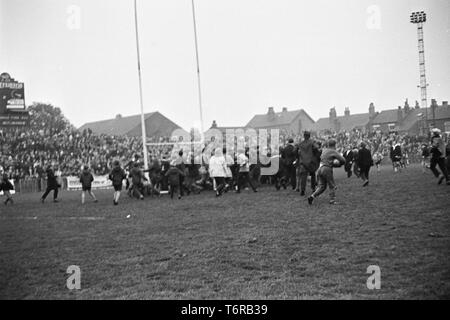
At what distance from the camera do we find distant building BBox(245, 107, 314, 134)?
77.2 meters

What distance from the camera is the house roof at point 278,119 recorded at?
78438mm

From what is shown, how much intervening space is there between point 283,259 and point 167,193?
13.2 m

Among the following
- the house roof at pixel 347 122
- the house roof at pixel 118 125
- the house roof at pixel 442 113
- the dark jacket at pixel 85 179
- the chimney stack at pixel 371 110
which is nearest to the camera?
the dark jacket at pixel 85 179

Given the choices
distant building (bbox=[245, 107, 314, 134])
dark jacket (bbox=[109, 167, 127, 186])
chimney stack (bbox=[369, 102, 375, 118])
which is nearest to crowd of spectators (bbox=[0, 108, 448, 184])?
dark jacket (bbox=[109, 167, 127, 186])

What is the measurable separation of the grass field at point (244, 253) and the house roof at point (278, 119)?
224 feet

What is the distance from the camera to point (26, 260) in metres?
6.84

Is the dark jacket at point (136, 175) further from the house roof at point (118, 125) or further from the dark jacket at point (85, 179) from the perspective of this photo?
the house roof at point (118, 125)

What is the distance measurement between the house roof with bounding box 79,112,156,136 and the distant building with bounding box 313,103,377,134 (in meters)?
33.8

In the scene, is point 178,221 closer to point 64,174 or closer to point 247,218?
point 247,218

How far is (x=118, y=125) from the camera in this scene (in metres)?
76.8

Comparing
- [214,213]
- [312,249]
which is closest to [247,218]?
[214,213]

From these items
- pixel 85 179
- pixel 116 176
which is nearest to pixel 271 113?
pixel 85 179

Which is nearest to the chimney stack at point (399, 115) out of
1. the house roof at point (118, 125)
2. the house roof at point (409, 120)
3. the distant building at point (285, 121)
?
the house roof at point (409, 120)

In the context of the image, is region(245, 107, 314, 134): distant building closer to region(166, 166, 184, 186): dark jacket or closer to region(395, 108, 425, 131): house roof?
region(395, 108, 425, 131): house roof
